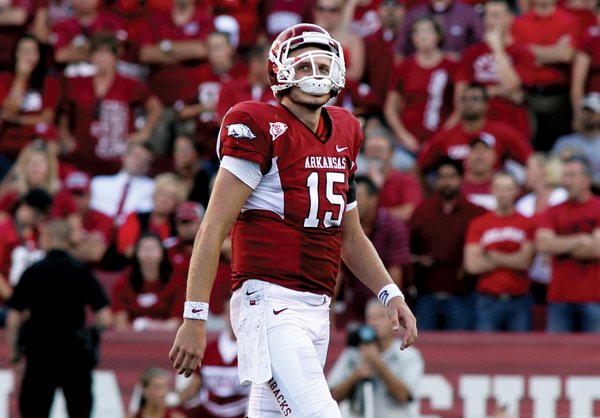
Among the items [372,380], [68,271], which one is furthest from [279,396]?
[68,271]

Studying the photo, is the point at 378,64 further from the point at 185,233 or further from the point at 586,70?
the point at 185,233

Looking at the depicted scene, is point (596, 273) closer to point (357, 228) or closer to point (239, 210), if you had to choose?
point (357, 228)

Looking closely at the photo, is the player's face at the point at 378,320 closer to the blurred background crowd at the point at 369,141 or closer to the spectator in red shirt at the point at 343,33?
the blurred background crowd at the point at 369,141

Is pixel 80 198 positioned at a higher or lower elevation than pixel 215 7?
lower

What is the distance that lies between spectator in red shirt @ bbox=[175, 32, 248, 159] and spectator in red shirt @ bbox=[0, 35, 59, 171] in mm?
1398

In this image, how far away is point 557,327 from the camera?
10.6 metres

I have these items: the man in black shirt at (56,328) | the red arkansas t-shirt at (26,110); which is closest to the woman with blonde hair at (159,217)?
the man in black shirt at (56,328)

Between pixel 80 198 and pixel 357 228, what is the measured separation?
6.92 meters

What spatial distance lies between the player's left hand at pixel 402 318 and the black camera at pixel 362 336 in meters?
3.71

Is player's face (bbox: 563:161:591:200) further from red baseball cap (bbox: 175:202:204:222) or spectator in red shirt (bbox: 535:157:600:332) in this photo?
red baseball cap (bbox: 175:202:204:222)

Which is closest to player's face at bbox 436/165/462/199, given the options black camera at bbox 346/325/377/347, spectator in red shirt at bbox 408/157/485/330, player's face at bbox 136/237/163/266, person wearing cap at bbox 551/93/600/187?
spectator in red shirt at bbox 408/157/485/330

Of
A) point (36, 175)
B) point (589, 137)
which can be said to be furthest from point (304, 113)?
point (36, 175)

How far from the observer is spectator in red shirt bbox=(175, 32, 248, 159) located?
13016 mm

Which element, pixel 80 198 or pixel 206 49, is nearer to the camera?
pixel 80 198
